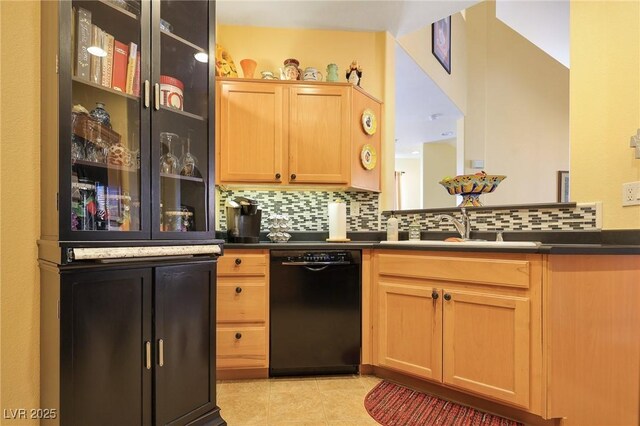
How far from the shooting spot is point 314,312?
215 centimetres

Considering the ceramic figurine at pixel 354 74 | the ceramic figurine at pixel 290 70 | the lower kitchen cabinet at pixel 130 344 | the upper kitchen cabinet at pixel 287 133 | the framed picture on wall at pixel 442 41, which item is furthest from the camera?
the framed picture on wall at pixel 442 41

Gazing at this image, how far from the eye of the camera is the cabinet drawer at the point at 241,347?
2094 millimetres

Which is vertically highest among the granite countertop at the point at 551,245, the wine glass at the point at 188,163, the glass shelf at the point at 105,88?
the glass shelf at the point at 105,88

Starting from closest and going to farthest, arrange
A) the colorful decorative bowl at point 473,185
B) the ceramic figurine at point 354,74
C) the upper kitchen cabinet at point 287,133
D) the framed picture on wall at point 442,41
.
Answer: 1. the colorful decorative bowl at point 473,185
2. the upper kitchen cabinet at point 287,133
3. the ceramic figurine at point 354,74
4. the framed picture on wall at point 442,41

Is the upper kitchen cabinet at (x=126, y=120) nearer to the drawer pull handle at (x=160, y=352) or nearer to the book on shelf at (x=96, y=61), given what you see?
the book on shelf at (x=96, y=61)

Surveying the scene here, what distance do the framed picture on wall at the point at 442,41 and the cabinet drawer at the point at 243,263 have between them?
3238mm

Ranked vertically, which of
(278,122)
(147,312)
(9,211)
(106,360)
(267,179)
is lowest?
(106,360)

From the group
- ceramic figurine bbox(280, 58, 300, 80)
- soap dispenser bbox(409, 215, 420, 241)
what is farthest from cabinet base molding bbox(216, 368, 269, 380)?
ceramic figurine bbox(280, 58, 300, 80)

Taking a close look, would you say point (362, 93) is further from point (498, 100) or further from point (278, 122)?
point (498, 100)

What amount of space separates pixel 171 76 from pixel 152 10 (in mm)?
315

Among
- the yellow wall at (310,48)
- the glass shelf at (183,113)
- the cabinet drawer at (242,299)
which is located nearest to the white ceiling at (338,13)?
the yellow wall at (310,48)

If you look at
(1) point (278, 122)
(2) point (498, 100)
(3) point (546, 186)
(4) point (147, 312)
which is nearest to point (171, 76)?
(1) point (278, 122)

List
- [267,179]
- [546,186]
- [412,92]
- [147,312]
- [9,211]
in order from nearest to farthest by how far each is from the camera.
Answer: [9,211] → [147,312] → [267,179] → [412,92] → [546,186]

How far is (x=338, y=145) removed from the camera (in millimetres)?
2500
